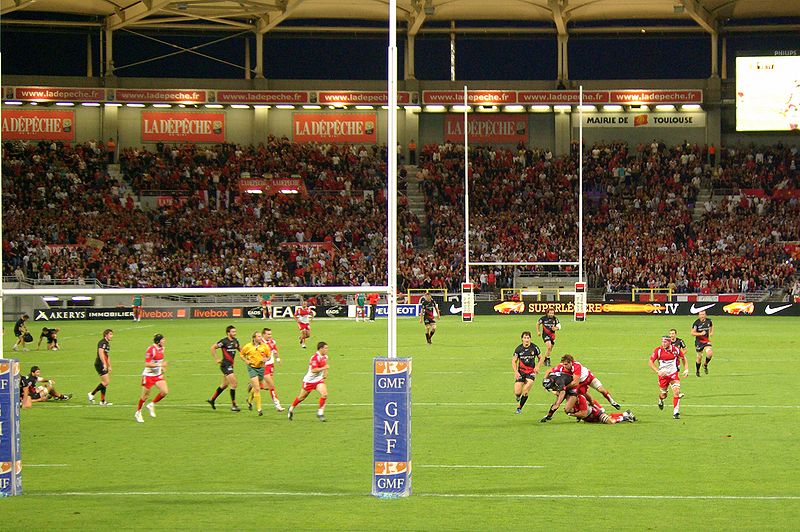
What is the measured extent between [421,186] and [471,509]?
50.2m

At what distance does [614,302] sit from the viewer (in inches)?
2100

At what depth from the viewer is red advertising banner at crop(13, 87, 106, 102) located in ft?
195

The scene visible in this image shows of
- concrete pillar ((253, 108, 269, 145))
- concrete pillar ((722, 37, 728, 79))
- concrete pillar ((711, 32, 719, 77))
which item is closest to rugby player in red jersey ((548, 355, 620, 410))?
concrete pillar ((711, 32, 719, 77))

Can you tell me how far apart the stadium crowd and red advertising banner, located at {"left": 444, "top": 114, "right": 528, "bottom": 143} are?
1203 mm

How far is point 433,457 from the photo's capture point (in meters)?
17.0

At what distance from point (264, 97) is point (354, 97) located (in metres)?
5.28

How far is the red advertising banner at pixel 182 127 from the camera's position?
64125mm

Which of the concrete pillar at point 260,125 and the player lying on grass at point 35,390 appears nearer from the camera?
the player lying on grass at point 35,390

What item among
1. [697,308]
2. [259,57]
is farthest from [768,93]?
[259,57]

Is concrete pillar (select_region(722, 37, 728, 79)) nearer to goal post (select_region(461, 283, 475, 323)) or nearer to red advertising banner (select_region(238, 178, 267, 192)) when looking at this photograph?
goal post (select_region(461, 283, 475, 323))

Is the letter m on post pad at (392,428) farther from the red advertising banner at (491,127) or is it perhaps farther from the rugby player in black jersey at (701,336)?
the red advertising banner at (491,127)

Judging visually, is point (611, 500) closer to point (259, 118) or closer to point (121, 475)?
point (121, 475)

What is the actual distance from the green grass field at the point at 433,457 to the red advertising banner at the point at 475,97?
32616 mm

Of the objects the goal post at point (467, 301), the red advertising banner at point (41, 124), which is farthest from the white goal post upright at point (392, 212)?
the red advertising banner at point (41, 124)
